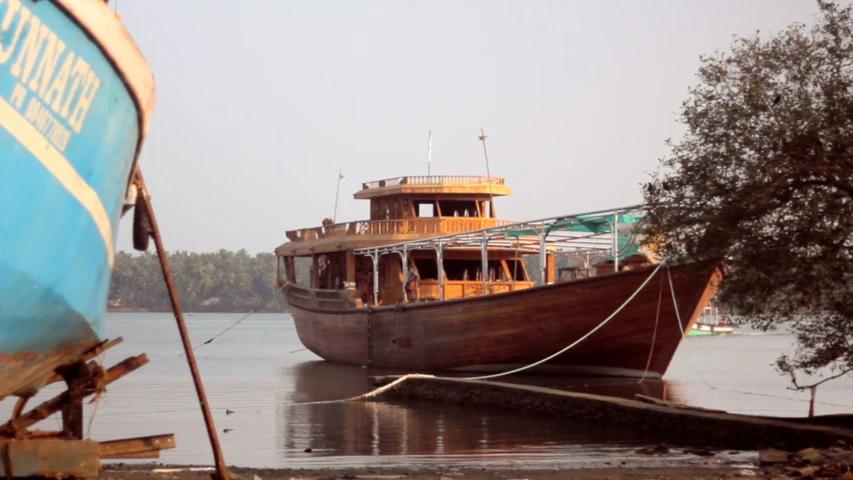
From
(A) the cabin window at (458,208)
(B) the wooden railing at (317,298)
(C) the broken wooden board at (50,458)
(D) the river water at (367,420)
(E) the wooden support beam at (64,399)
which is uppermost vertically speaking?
(A) the cabin window at (458,208)

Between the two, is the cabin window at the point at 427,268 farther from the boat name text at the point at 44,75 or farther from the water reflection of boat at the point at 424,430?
the boat name text at the point at 44,75

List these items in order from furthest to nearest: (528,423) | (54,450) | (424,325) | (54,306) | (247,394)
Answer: (424,325) → (247,394) → (528,423) → (54,450) → (54,306)

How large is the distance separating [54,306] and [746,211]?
22.4 feet

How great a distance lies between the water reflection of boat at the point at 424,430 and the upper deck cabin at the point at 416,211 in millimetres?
7925

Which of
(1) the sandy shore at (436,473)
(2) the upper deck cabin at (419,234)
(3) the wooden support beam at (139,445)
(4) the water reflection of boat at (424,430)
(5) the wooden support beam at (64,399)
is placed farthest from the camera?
(2) the upper deck cabin at (419,234)

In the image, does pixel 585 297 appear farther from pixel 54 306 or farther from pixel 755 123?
pixel 54 306

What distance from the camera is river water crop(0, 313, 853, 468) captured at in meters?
11.8

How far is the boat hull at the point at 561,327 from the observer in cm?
1969

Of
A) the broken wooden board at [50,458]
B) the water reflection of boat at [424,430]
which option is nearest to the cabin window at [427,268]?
the water reflection of boat at [424,430]

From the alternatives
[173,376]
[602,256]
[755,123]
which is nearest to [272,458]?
[755,123]

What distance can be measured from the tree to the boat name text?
21.8 feet

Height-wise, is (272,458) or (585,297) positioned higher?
(585,297)

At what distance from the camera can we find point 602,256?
987 inches

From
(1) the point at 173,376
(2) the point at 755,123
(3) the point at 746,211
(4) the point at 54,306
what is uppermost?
(2) the point at 755,123
